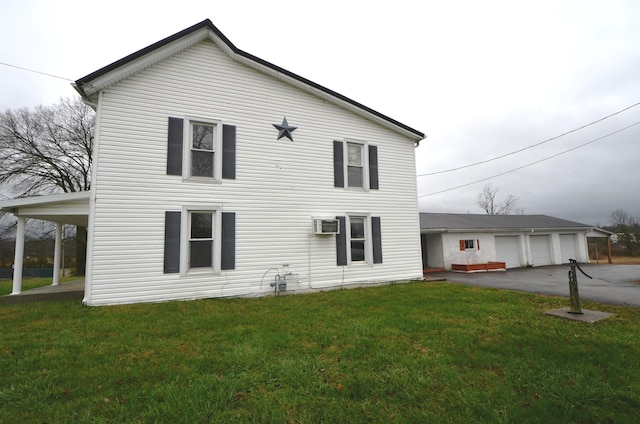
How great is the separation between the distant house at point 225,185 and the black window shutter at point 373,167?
1.5 inches

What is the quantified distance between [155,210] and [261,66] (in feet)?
17.1

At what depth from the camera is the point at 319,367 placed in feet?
11.5

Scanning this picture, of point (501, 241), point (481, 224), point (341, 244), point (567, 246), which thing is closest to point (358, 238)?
point (341, 244)

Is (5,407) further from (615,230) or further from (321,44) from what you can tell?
(615,230)

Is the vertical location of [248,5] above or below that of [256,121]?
above

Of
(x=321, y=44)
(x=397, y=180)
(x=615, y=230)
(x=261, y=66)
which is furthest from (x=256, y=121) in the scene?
(x=615, y=230)

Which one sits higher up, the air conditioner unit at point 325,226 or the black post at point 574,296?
the air conditioner unit at point 325,226

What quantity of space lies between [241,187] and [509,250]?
18938 mm

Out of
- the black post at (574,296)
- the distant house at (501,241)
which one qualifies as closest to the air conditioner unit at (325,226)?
the black post at (574,296)

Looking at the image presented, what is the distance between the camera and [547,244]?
21.2 m

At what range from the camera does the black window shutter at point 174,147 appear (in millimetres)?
7617

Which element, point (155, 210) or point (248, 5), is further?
point (248, 5)

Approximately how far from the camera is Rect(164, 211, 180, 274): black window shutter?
7301 mm

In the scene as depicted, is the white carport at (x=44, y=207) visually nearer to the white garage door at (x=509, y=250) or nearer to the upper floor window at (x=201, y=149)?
the upper floor window at (x=201, y=149)
